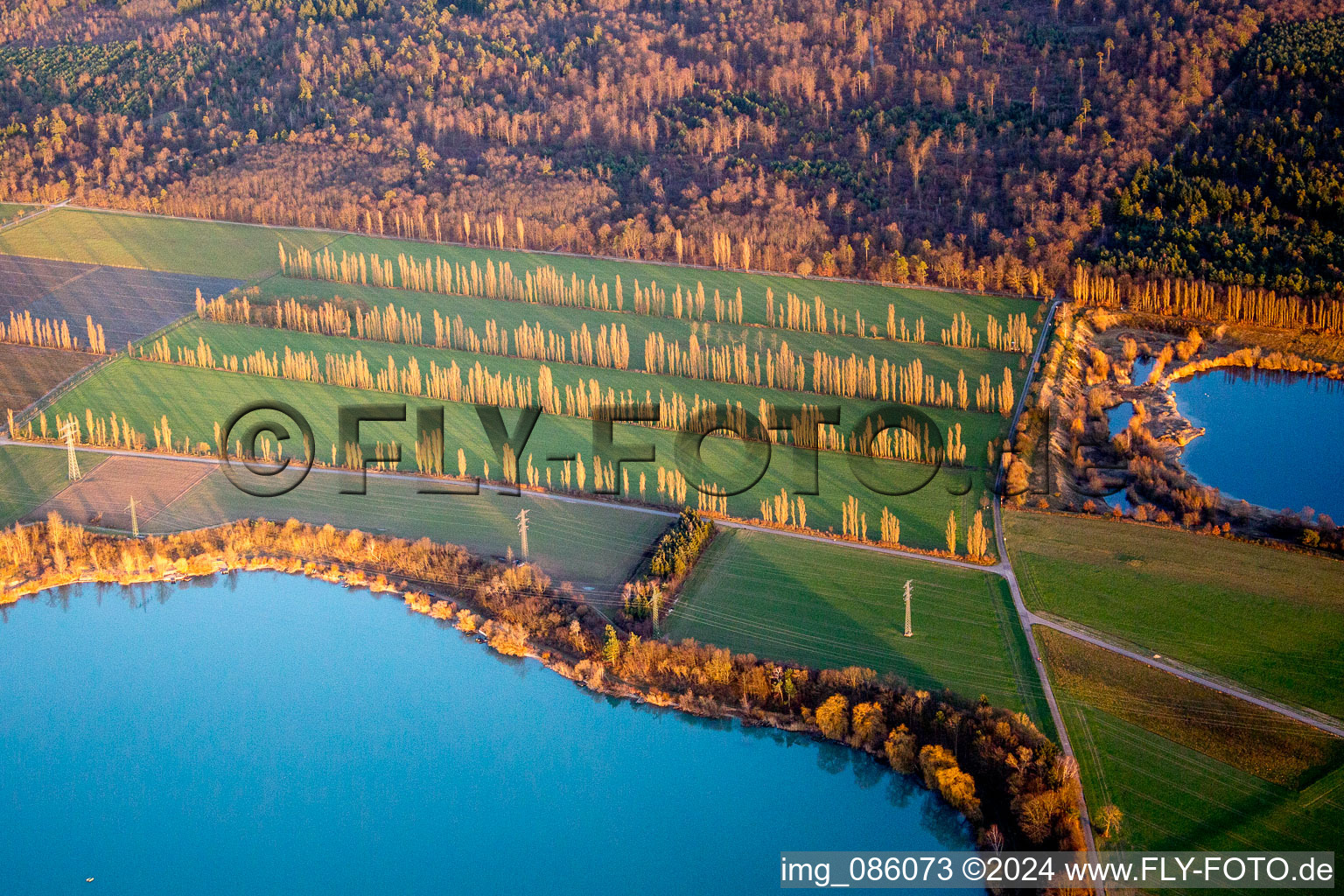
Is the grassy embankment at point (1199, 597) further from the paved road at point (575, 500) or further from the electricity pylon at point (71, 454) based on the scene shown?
the electricity pylon at point (71, 454)

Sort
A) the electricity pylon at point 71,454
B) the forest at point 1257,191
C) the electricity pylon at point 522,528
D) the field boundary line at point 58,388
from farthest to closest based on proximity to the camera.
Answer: the forest at point 1257,191 < the field boundary line at point 58,388 < the electricity pylon at point 71,454 < the electricity pylon at point 522,528

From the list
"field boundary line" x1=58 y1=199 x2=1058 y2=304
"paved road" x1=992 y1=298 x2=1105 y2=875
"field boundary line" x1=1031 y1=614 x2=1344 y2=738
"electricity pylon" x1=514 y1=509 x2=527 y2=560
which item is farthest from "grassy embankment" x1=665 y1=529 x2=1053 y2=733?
"field boundary line" x1=58 y1=199 x2=1058 y2=304

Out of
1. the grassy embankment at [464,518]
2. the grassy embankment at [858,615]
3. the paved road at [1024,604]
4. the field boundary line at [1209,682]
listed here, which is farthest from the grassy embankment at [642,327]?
the field boundary line at [1209,682]

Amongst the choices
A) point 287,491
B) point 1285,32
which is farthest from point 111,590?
point 1285,32

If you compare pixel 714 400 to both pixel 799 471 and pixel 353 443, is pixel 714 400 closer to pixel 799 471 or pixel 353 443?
pixel 799 471

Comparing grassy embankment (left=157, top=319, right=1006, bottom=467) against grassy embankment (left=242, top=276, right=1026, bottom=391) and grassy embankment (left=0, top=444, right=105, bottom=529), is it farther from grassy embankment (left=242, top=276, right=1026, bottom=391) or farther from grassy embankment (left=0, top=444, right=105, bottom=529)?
grassy embankment (left=0, top=444, right=105, bottom=529)
